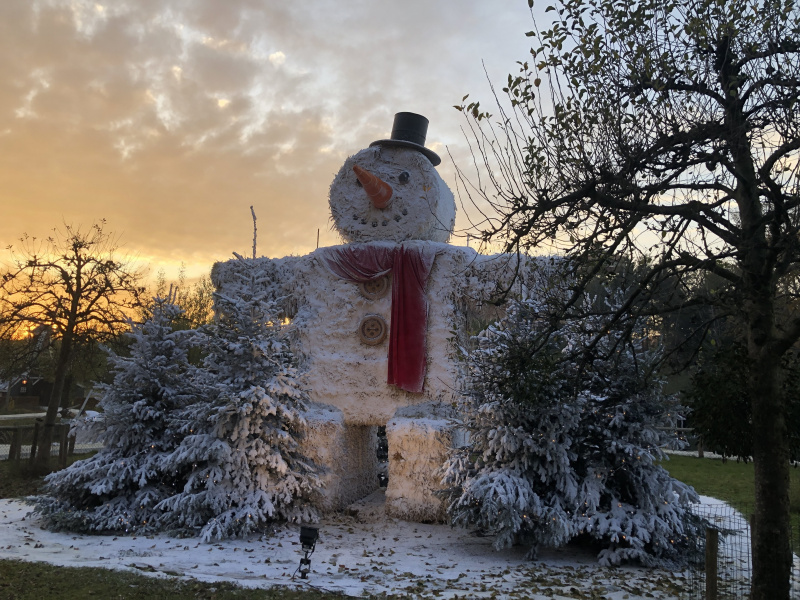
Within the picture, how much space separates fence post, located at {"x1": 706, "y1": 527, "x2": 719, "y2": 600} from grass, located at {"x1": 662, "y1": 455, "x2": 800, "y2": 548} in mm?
4217

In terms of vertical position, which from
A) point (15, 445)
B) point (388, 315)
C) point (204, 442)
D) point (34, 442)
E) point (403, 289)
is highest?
point (403, 289)

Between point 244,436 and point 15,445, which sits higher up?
point 244,436

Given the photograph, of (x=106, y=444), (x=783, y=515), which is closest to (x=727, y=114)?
(x=783, y=515)

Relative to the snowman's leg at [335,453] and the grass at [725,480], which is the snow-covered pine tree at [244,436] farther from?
the grass at [725,480]

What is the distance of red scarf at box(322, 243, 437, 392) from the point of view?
9867 mm

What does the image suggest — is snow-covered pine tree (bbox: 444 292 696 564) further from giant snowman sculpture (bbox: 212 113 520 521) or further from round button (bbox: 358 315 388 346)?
round button (bbox: 358 315 388 346)

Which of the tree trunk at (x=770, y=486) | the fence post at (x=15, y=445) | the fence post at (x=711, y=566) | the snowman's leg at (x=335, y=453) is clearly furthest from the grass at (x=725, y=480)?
the fence post at (x=15, y=445)

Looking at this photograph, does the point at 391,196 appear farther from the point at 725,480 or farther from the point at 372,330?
the point at 725,480

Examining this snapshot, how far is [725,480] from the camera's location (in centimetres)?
1522

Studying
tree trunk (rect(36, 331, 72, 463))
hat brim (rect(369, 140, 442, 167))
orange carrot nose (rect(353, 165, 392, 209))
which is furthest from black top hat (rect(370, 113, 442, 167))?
tree trunk (rect(36, 331, 72, 463))

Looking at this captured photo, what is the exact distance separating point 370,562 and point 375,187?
5704mm

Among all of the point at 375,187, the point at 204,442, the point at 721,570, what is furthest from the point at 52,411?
the point at 721,570

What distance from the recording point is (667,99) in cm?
530

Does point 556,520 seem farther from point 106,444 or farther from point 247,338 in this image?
point 106,444
